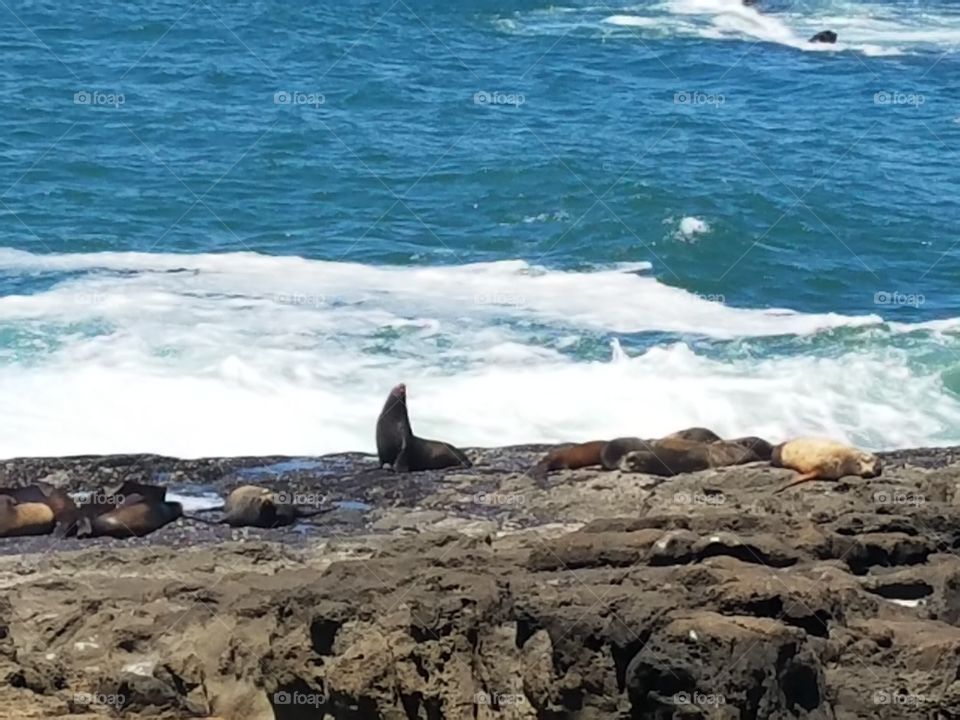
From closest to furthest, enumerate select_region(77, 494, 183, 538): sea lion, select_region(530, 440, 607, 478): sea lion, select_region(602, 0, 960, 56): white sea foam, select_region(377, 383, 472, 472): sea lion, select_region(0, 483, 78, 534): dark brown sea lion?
select_region(77, 494, 183, 538): sea lion < select_region(0, 483, 78, 534): dark brown sea lion < select_region(530, 440, 607, 478): sea lion < select_region(377, 383, 472, 472): sea lion < select_region(602, 0, 960, 56): white sea foam

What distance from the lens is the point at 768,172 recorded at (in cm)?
2536

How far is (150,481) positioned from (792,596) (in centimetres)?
588

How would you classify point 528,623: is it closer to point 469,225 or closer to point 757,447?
point 757,447

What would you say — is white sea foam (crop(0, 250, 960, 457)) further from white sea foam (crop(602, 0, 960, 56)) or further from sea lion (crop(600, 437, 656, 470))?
white sea foam (crop(602, 0, 960, 56))

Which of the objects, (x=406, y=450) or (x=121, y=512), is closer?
(x=121, y=512)

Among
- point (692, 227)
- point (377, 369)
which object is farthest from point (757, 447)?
point (692, 227)

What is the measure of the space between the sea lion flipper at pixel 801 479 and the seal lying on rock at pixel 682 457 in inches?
39.3

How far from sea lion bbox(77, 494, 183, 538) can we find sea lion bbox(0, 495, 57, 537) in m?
0.21

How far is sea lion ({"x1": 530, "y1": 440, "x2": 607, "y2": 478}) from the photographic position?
1155cm

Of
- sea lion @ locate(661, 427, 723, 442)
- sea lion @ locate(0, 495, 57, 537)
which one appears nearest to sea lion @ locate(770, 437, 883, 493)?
sea lion @ locate(661, 427, 723, 442)

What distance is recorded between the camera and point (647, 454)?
11453mm

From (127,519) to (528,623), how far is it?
440 centimetres

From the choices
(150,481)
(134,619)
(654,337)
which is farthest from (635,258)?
(134,619)

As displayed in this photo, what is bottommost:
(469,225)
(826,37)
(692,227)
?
(826,37)
